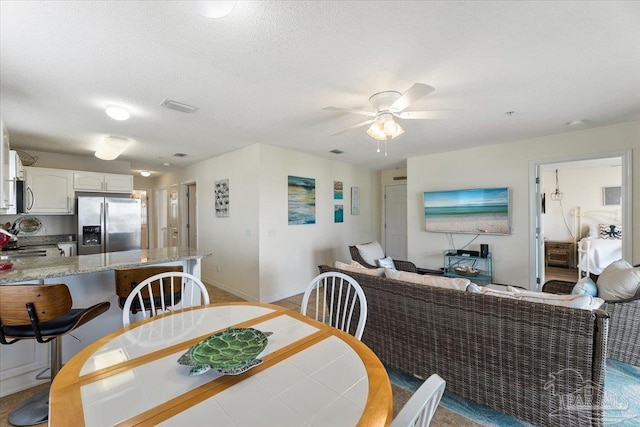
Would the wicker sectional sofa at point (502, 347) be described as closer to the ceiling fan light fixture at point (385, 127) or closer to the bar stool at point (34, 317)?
the ceiling fan light fixture at point (385, 127)

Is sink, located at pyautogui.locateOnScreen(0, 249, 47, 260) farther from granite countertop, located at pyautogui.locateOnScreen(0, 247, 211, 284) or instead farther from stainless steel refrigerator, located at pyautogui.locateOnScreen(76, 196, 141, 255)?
granite countertop, located at pyautogui.locateOnScreen(0, 247, 211, 284)

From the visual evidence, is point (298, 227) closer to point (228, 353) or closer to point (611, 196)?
point (228, 353)

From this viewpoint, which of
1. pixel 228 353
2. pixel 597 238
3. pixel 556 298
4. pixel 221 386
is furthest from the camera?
pixel 597 238

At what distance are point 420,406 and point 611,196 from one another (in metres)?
7.71

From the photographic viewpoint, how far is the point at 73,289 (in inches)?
85.7

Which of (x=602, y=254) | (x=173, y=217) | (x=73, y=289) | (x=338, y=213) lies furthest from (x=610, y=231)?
(x=173, y=217)

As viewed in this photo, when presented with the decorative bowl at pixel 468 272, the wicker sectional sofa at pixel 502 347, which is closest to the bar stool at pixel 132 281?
the wicker sectional sofa at pixel 502 347

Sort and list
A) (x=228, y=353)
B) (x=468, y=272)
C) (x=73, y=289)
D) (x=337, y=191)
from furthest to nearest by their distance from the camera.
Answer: (x=337, y=191) < (x=468, y=272) < (x=73, y=289) < (x=228, y=353)

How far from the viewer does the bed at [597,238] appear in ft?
14.9

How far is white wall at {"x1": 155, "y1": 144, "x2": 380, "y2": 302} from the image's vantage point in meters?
4.02

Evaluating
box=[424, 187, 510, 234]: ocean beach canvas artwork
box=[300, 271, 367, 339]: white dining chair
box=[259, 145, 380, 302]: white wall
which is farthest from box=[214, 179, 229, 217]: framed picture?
→ box=[424, 187, 510, 234]: ocean beach canvas artwork

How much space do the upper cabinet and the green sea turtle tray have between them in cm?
480

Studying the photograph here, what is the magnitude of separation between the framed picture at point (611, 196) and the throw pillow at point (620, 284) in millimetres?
4843

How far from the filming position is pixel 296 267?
14.8 feet
